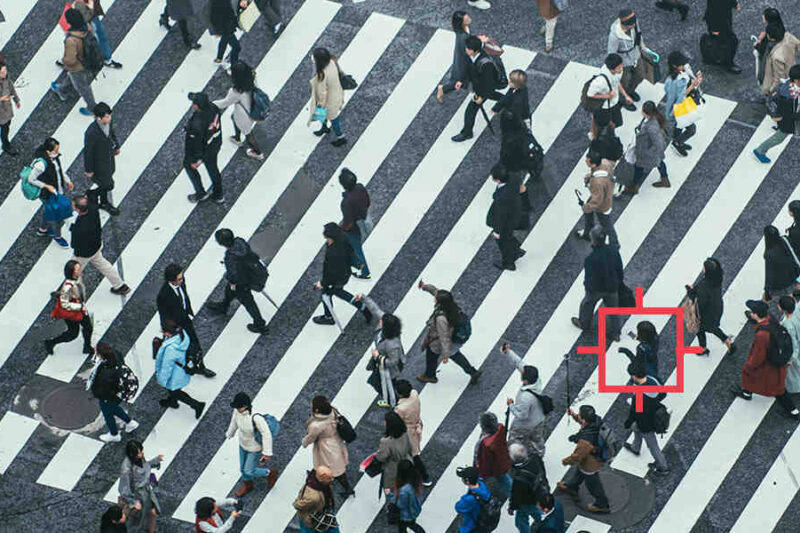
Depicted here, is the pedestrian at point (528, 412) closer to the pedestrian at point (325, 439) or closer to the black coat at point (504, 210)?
the pedestrian at point (325, 439)

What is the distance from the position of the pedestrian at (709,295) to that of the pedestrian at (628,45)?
12.2ft

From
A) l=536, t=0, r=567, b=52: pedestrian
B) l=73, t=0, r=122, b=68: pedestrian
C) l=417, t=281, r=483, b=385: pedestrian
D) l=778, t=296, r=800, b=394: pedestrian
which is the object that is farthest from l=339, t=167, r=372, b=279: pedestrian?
l=778, t=296, r=800, b=394: pedestrian

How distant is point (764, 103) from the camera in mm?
24625

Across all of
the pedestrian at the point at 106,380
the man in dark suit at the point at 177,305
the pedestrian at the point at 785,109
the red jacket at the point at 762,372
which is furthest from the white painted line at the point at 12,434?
the pedestrian at the point at 785,109

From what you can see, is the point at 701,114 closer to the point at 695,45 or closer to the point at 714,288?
the point at 695,45

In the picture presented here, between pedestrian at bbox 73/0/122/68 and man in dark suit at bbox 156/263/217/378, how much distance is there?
4.67 m

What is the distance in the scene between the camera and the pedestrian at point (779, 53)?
2367 centimetres

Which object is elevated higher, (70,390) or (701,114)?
(701,114)

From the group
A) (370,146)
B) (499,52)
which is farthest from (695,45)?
(370,146)

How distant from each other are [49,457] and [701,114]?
9.82 m

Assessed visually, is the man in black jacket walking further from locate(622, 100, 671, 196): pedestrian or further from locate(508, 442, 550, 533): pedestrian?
locate(622, 100, 671, 196): pedestrian

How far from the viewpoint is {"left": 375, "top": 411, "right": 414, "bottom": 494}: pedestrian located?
1961 centimetres

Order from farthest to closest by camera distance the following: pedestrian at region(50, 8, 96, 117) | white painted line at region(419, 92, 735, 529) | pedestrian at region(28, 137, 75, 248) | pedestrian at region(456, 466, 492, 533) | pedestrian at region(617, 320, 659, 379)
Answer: pedestrian at region(50, 8, 96, 117) → pedestrian at region(28, 137, 75, 248) → white painted line at region(419, 92, 735, 529) → pedestrian at region(617, 320, 659, 379) → pedestrian at region(456, 466, 492, 533)

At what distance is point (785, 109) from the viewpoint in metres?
23.5
